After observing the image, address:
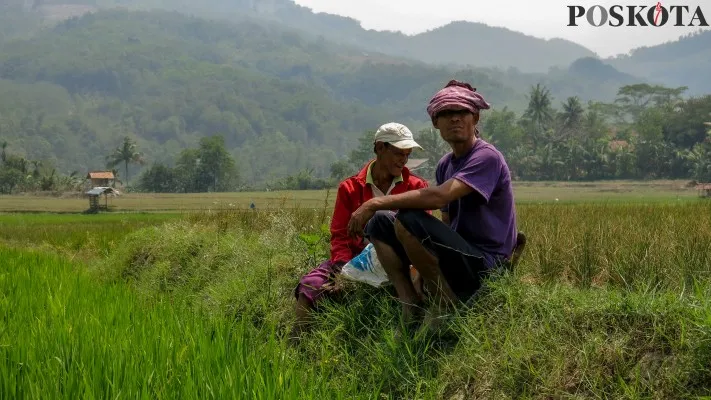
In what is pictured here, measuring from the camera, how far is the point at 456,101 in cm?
359

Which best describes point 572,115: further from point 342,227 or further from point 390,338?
point 390,338

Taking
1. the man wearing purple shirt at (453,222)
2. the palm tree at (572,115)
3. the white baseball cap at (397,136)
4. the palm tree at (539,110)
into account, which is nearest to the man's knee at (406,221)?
the man wearing purple shirt at (453,222)

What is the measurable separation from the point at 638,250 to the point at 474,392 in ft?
5.99

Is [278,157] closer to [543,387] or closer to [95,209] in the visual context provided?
[95,209]

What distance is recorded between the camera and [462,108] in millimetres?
3594

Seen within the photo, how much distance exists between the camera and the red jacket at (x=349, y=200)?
420 cm

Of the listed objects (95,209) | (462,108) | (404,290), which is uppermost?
(462,108)

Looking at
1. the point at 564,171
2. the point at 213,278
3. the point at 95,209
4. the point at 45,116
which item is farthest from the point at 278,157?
the point at 213,278

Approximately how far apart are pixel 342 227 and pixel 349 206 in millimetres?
135

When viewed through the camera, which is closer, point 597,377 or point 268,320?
point 597,377

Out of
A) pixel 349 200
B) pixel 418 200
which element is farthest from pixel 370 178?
pixel 418 200

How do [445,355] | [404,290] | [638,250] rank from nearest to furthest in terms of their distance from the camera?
[445,355]
[404,290]
[638,250]

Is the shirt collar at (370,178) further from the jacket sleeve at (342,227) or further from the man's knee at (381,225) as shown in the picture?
the man's knee at (381,225)

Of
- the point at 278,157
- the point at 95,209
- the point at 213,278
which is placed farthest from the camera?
the point at 278,157
